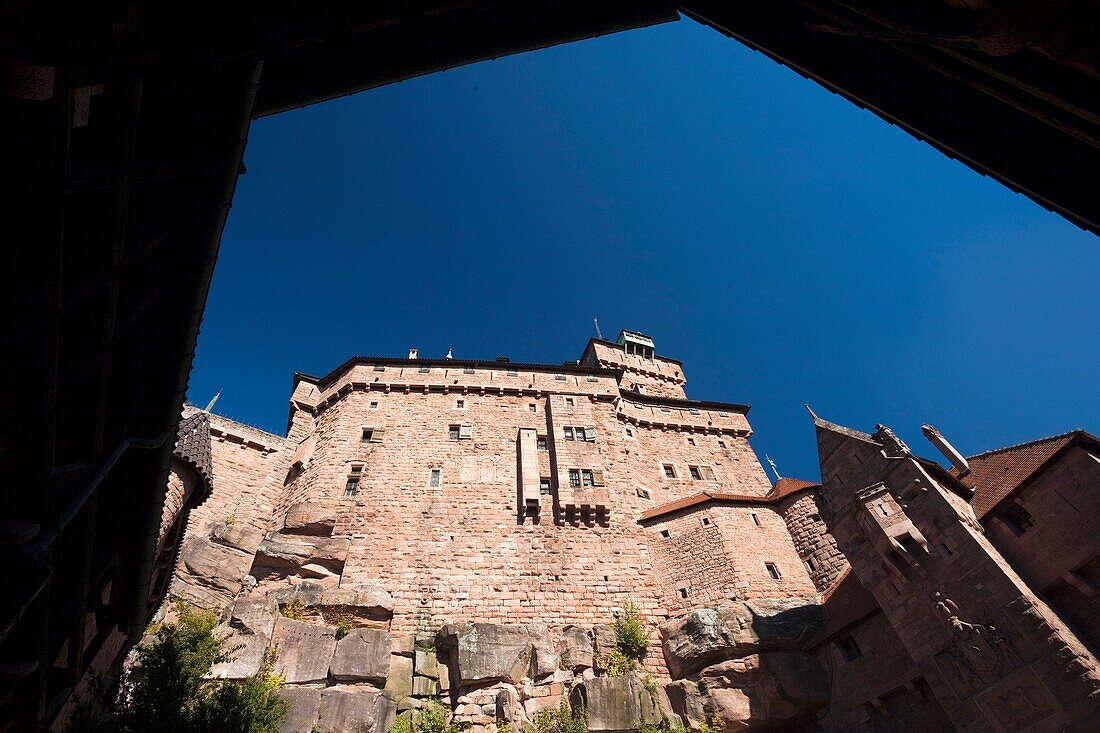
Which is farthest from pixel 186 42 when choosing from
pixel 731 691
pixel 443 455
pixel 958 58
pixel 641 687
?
pixel 443 455

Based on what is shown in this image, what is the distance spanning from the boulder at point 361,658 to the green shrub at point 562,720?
227 inches

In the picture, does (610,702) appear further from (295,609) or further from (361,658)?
(295,609)

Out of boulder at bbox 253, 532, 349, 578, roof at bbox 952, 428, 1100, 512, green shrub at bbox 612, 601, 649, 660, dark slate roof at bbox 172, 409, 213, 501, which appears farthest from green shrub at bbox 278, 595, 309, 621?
roof at bbox 952, 428, 1100, 512

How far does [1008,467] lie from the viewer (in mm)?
17750

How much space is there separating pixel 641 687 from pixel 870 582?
8.84 m

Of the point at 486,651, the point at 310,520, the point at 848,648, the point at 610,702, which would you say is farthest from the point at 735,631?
the point at 310,520

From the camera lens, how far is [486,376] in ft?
107

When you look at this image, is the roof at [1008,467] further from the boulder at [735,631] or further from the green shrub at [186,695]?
the green shrub at [186,695]

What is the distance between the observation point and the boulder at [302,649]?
56.4 feet

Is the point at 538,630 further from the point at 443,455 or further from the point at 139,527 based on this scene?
the point at 139,527

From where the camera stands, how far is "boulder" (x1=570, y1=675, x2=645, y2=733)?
55.4 ft

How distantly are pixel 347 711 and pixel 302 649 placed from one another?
3.10m

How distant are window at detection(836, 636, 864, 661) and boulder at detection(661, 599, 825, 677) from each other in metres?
1.07

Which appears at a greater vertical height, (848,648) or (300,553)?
(300,553)
